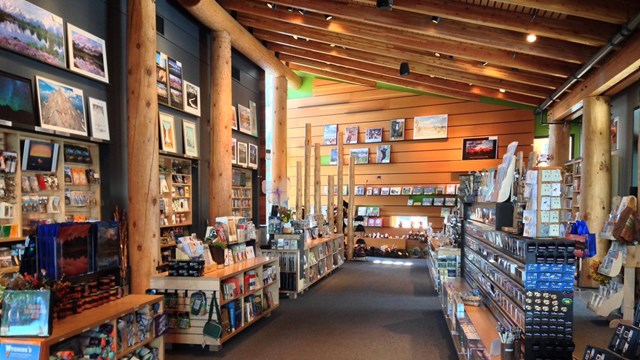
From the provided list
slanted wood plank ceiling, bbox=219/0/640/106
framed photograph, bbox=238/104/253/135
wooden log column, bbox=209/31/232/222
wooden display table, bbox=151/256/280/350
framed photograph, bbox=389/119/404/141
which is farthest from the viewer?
framed photograph, bbox=389/119/404/141

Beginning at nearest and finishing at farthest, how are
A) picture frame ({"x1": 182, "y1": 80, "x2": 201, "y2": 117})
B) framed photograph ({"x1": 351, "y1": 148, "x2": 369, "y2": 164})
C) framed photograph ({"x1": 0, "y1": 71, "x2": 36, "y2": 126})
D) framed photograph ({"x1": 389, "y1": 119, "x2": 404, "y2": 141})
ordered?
A: framed photograph ({"x1": 0, "y1": 71, "x2": 36, "y2": 126}), picture frame ({"x1": 182, "y1": 80, "x2": 201, "y2": 117}), framed photograph ({"x1": 389, "y1": 119, "x2": 404, "y2": 141}), framed photograph ({"x1": 351, "y1": 148, "x2": 369, "y2": 164})

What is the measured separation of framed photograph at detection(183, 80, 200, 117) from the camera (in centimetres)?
612

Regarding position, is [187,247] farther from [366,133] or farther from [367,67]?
[366,133]

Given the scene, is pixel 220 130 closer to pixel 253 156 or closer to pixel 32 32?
pixel 253 156

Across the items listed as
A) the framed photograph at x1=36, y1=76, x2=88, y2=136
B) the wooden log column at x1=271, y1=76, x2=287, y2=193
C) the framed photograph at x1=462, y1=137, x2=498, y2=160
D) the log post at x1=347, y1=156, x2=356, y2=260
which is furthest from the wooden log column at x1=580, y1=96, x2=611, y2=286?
the framed photograph at x1=36, y1=76, x2=88, y2=136

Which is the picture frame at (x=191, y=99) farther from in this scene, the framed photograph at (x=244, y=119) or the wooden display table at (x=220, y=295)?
the wooden display table at (x=220, y=295)

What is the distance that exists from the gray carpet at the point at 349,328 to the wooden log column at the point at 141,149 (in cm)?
102

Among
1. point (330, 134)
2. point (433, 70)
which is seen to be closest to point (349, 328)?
point (433, 70)

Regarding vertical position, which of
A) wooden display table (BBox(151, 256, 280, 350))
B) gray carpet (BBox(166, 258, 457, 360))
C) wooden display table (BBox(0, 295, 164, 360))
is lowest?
gray carpet (BBox(166, 258, 457, 360))

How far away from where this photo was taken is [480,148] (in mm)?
10641

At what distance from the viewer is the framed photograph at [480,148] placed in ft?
34.5

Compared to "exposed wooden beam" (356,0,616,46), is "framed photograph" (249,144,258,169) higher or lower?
lower

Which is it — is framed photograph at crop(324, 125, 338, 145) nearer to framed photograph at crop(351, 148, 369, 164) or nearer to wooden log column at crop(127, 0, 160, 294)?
framed photograph at crop(351, 148, 369, 164)

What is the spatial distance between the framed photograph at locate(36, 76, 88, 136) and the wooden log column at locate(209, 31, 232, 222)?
2.49 meters
